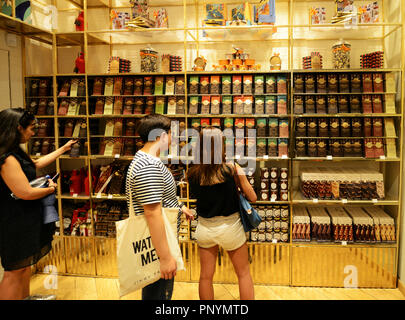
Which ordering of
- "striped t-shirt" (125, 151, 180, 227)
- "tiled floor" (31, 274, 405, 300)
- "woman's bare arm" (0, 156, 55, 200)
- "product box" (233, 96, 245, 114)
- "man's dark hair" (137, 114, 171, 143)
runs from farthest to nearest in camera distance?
"product box" (233, 96, 245, 114) → "tiled floor" (31, 274, 405, 300) → "woman's bare arm" (0, 156, 55, 200) → "man's dark hair" (137, 114, 171, 143) → "striped t-shirt" (125, 151, 180, 227)

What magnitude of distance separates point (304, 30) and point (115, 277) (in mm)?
3481

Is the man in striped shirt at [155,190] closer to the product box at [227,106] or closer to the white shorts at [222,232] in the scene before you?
the white shorts at [222,232]

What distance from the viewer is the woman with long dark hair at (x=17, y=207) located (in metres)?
2.21

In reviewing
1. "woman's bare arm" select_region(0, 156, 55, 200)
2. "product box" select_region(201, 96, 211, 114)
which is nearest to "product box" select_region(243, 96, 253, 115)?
"product box" select_region(201, 96, 211, 114)

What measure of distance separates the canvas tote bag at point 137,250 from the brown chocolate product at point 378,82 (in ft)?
8.62

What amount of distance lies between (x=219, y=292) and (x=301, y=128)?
1.89m

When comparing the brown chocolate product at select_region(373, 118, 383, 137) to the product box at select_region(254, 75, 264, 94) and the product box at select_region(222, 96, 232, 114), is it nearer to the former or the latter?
the product box at select_region(254, 75, 264, 94)

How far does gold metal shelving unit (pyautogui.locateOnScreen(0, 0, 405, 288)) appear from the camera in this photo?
3.41 metres

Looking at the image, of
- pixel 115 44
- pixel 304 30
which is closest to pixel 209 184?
pixel 304 30

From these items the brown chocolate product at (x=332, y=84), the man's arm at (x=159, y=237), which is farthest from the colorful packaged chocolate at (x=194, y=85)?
the man's arm at (x=159, y=237)

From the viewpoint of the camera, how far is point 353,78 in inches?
134

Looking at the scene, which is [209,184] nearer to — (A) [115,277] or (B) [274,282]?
(B) [274,282]

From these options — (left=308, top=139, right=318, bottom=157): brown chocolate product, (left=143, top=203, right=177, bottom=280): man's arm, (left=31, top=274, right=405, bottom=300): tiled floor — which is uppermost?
(left=308, top=139, right=318, bottom=157): brown chocolate product

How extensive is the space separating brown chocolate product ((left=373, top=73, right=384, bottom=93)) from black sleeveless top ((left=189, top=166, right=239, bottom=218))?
2103 millimetres
